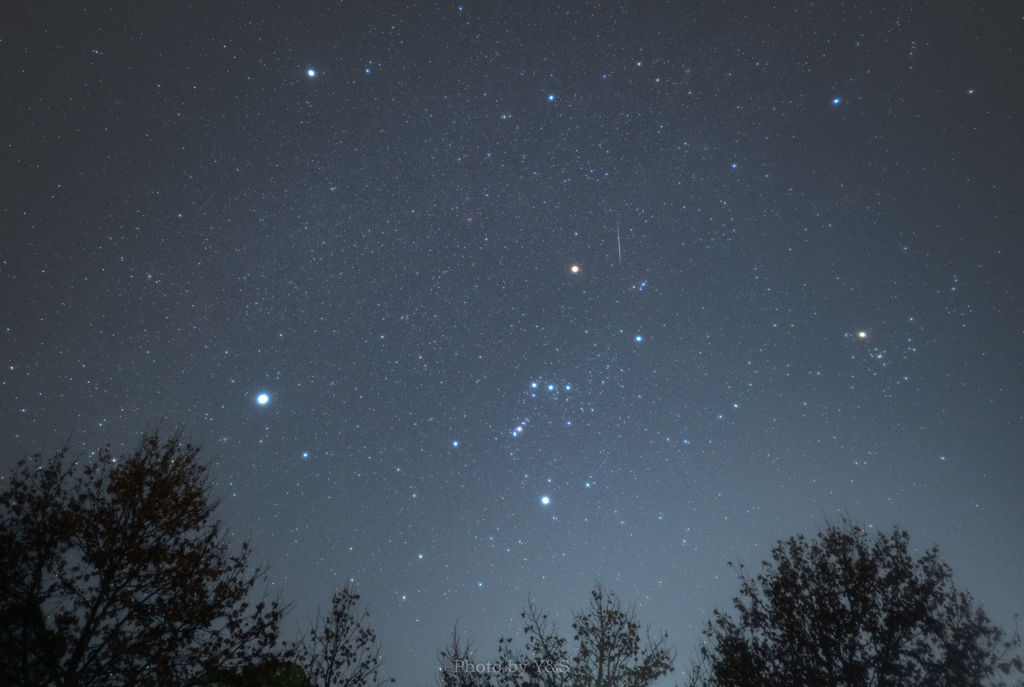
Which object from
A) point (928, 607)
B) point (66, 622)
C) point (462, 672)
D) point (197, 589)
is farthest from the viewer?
point (462, 672)

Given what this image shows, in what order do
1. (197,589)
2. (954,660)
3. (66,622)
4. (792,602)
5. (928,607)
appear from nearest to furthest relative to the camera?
(66,622) → (197,589) → (954,660) → (928,607) → (792,602)

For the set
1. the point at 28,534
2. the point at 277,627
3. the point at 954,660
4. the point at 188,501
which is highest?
the point at 188,501

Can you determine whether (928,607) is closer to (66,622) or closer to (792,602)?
(792,602)

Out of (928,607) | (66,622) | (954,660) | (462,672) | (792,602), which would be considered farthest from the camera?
(462,672)

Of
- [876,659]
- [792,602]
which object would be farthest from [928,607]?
[792,602]

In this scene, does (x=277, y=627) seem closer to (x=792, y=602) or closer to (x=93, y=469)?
(x=93, y=469)

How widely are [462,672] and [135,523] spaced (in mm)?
10514

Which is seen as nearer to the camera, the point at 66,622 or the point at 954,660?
the point at 66,622

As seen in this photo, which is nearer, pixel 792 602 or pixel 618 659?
pixel 792 602

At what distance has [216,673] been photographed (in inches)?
357

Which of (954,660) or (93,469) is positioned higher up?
(93,469)

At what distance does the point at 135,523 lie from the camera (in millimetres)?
9414

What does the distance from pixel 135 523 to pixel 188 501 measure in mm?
862

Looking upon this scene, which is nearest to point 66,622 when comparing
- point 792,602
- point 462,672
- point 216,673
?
point 216,673
